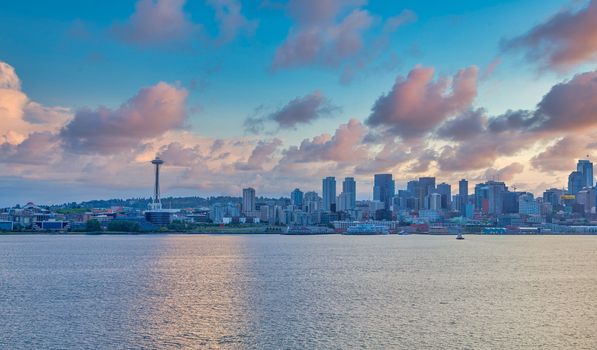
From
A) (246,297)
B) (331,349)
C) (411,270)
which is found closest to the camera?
(331,349)

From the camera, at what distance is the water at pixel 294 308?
122 feet

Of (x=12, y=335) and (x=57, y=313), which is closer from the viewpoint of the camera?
(x=12, y=335)

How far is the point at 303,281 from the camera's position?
Result: 66750mm

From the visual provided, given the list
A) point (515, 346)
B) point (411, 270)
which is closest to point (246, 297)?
point (515, 346)

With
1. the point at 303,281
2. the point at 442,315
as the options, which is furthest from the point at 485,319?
the point at 303,281

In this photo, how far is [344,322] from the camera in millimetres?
42531

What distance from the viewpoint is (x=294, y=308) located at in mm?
48125

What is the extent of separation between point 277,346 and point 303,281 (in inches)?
1238

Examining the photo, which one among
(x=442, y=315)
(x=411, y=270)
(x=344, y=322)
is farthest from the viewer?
(x=411, y=270)

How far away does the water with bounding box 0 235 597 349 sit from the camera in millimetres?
37156

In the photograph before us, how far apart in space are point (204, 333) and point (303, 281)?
28.9 meters

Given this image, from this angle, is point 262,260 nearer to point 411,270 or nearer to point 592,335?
point 411,270

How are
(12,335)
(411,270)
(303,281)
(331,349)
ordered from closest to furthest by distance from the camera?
(331,349) < (12,335) < (303,281) < (411,270)

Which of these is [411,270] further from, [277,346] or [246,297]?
[277,346]
